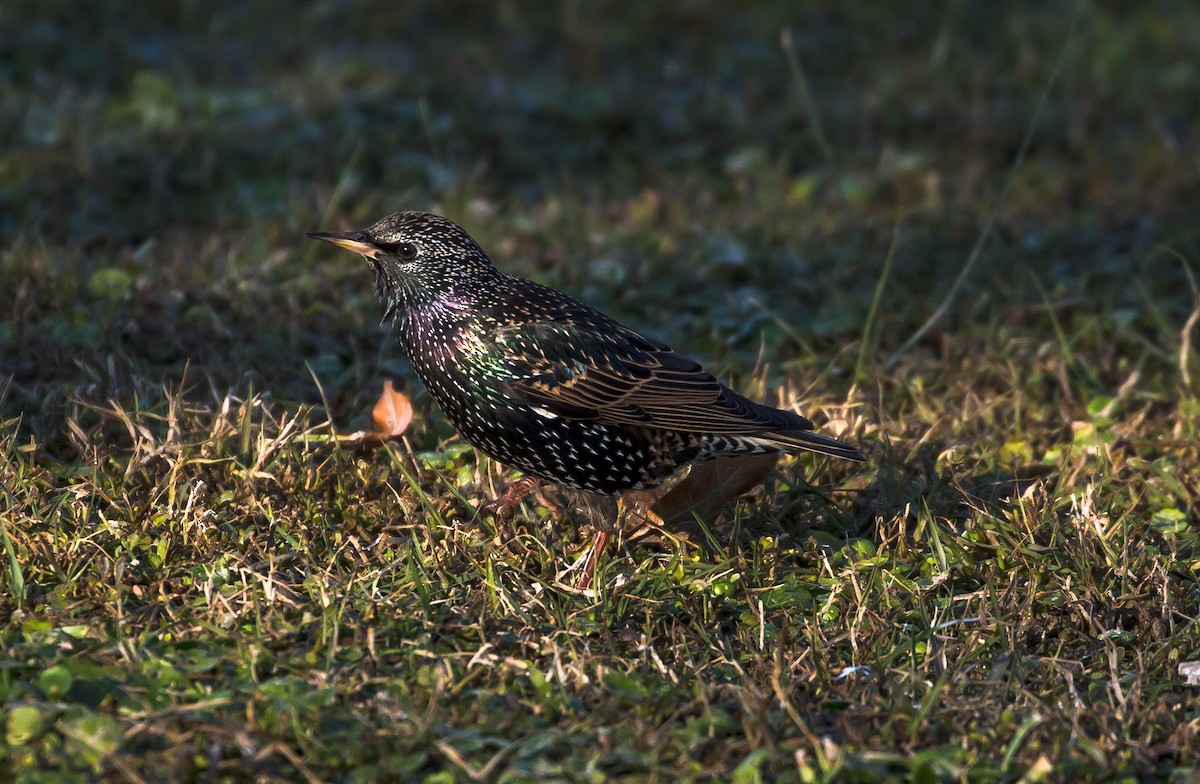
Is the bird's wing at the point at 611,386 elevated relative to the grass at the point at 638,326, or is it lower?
elevated

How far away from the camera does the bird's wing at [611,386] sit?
15.2 ft

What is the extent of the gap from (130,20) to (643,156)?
11.3 ft

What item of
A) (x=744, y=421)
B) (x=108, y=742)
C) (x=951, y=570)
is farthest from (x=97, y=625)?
(x=951, y=570)

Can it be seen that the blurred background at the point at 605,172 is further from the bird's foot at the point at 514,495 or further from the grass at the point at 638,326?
the bird's foot at the point at 514,495

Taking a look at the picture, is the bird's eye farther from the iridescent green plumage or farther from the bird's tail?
the bird's tail

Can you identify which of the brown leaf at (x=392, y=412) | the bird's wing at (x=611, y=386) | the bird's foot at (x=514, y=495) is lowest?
the bird's foot at (x=514, y=495)

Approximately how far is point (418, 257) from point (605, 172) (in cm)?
342

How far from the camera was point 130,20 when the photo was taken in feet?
30.5

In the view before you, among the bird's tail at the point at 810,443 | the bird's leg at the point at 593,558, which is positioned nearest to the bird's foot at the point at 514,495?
the bird's leg at the point at 593,558

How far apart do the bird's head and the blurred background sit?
0.89 m

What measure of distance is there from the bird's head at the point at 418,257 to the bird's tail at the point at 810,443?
3.47 feet

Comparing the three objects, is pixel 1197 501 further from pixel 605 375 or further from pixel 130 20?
pixel 130 20

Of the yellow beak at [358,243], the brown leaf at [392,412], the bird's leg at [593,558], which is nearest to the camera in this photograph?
the bird's leg at [593,558]

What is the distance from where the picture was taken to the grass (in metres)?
3.75
